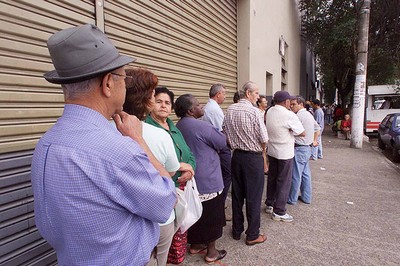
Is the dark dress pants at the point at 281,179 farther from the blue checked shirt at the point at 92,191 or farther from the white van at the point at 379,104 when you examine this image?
the white van at the point at 379,104

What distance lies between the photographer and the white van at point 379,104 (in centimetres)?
1461

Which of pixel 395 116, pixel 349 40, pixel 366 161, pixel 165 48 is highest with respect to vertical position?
pixel 349 40

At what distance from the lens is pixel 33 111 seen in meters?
2.21

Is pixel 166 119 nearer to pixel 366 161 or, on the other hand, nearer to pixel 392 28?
pixel 366 161

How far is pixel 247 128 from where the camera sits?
3.32 meters

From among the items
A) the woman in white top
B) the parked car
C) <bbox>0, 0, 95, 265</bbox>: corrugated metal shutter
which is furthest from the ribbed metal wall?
the parked car

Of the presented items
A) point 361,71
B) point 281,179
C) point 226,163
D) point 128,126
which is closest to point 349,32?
point 361,71

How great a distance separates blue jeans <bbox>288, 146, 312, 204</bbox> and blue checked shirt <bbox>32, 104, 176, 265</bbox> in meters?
3.89

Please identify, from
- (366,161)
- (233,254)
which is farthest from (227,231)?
(366,161)

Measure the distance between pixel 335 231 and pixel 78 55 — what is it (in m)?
3.97

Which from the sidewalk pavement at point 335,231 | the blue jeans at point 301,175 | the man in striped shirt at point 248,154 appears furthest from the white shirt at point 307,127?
the man in striped shirt at point 248,154

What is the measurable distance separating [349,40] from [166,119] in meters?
14.6

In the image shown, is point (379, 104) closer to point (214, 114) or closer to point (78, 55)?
point (214, 114)

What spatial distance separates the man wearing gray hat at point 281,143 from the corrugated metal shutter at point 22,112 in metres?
2.79
